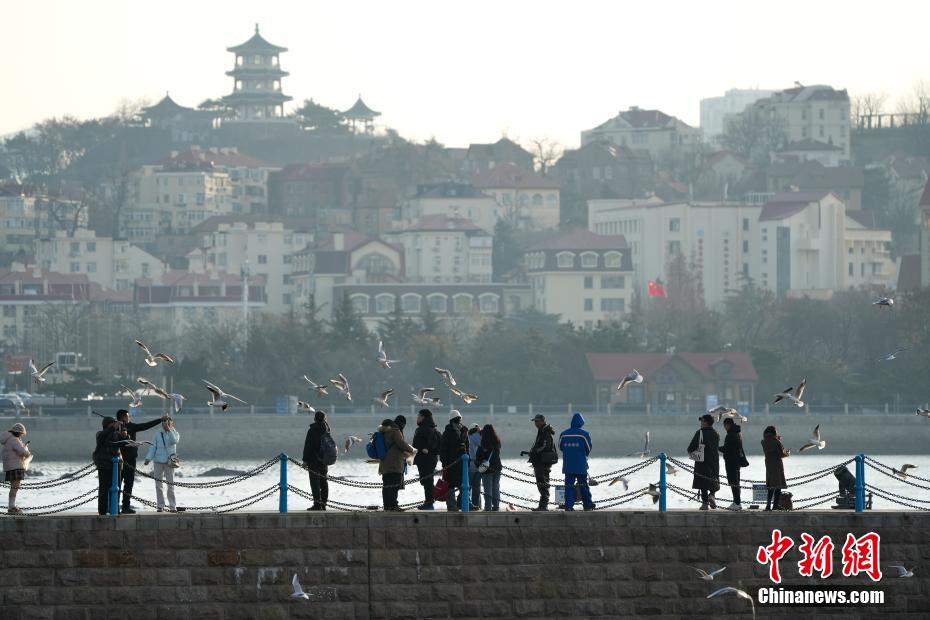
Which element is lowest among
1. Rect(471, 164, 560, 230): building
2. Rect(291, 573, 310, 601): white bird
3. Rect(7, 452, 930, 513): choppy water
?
Rect(7, 452, 930, 513): choppy water

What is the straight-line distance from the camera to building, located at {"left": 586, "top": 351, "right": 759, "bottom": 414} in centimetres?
9881

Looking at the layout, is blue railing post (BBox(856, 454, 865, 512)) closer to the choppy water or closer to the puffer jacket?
the puffer jacket

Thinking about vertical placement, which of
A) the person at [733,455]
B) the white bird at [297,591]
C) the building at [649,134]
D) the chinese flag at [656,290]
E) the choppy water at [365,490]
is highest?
the building at [649,134]

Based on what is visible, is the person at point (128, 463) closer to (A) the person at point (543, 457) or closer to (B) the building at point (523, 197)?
(A) the person at point (543, 457)

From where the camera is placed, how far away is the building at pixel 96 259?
150 m

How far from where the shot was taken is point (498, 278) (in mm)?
151375

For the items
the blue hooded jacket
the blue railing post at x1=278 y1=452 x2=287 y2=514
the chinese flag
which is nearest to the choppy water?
the blue hooded jacket

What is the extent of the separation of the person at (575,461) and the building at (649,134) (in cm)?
16059

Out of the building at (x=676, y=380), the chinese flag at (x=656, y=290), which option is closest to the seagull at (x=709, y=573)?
the building at (x=676, y=380)

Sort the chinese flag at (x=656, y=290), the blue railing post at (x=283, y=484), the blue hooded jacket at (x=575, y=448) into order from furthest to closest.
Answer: the chinese flag at (x=656, y=290) → the blue hooded jacket at (x=575, y=448) → the blue railing post at (x=283, y=484)

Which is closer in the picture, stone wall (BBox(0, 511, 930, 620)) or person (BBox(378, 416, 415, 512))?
stone wall (BBox(0, 511, 930, 620))

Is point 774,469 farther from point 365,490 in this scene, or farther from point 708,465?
point 365,490

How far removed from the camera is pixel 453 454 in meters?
24.1

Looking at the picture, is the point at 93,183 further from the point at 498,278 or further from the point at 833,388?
the point at 833,388
